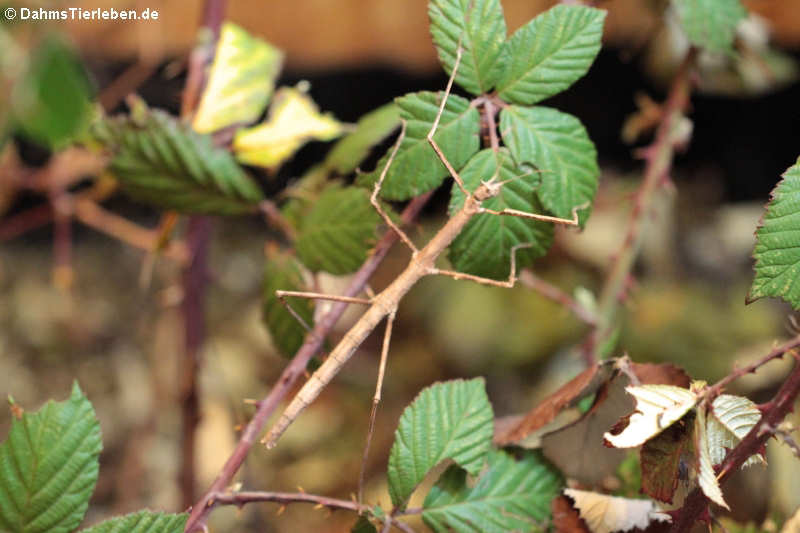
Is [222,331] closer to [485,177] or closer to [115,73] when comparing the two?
[115,73]

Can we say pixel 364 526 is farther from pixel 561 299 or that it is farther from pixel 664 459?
pixel 561 299

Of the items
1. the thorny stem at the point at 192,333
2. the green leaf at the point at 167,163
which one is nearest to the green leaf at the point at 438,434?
the green leaf at the point at 167,163

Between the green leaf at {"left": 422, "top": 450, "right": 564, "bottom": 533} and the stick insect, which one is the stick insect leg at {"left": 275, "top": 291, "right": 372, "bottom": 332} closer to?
the stick insect

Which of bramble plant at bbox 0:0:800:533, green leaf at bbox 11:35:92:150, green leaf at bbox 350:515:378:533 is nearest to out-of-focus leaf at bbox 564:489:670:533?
bramble plant at bbox 0:0:800:533

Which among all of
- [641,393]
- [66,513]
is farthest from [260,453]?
[641,393]

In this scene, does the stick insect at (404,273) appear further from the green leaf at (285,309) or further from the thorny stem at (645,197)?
the thorny stem at (645,197)

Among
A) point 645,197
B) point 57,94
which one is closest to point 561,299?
point 645,197
